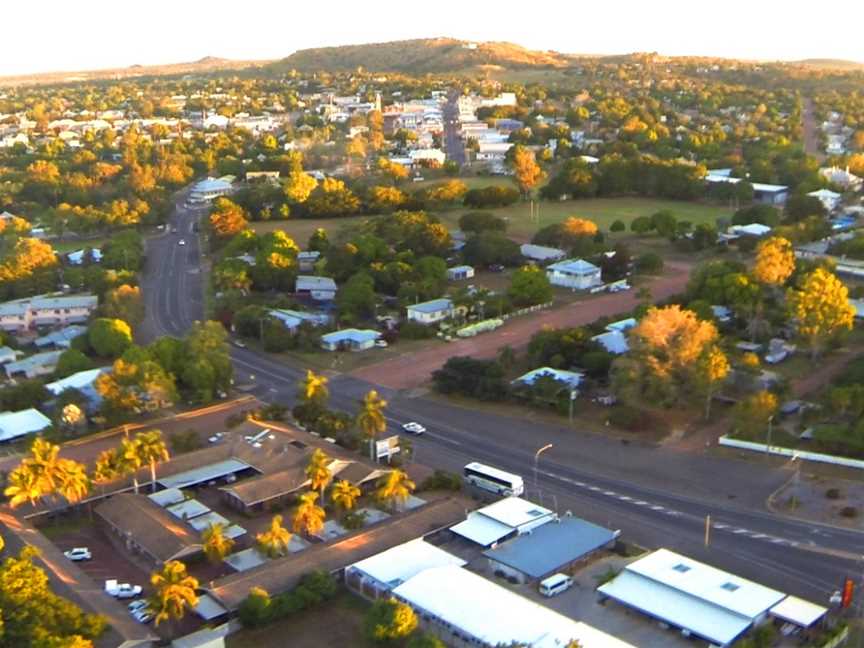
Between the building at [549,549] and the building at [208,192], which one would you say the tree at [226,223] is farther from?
the building at [549,549]

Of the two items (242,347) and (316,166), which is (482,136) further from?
(242,347)

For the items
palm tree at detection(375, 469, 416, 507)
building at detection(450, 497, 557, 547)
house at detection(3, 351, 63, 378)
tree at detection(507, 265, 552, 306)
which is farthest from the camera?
tree at detection(507, 265, 552, 306)

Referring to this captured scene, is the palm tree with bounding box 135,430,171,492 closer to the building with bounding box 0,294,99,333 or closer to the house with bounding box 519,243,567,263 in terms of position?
the building with bounding box 0,294,99,333

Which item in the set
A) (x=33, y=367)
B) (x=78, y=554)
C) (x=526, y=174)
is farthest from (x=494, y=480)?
(x=526, y=174)

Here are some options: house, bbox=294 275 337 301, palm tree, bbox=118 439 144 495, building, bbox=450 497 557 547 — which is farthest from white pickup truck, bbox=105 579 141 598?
house, bbox=294 275 337 301

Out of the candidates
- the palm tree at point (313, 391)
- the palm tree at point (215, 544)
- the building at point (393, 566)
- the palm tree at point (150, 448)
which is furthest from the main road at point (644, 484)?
the palm tree at point (215, 544)

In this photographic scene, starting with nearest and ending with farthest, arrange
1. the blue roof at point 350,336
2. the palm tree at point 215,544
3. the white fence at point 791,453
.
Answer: the palm tree at point 215,544, the white fence at point 791,453, the blue roof at point 350,336

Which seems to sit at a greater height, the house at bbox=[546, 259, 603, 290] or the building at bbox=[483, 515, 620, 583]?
the house at bbox=[546, 259, 603, 290]
